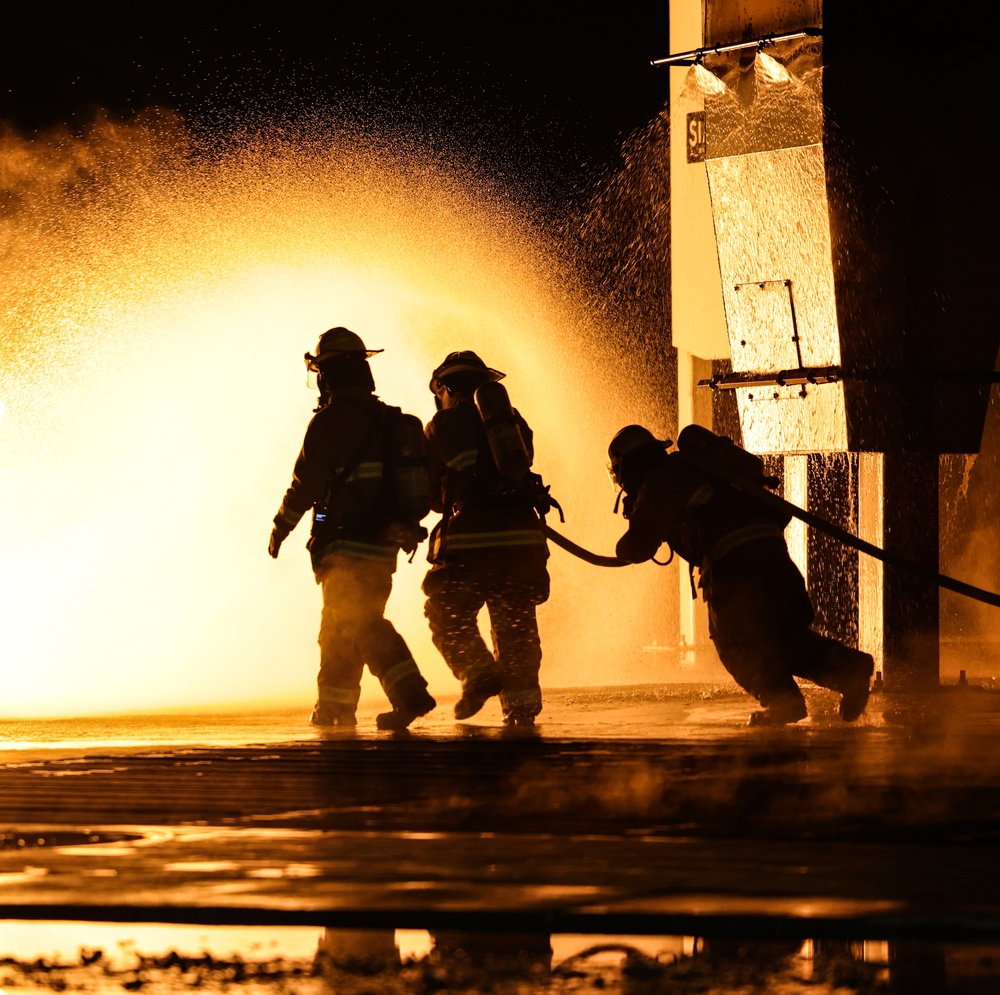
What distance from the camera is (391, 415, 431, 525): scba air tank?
7965 mm

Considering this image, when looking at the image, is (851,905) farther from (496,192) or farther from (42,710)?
(496,192)

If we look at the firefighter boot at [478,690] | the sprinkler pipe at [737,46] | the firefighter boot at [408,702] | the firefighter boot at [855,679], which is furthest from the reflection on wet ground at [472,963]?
the sprinkler pipe at [737,46]

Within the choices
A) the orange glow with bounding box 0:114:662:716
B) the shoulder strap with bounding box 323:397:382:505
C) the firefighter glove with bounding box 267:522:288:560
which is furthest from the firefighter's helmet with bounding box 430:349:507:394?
the orange glow with bounding box 0:114:662:716

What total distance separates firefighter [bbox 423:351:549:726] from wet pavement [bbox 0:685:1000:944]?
22 cm

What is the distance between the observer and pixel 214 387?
1339 centimetres

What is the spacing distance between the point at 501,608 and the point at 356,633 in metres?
0.59

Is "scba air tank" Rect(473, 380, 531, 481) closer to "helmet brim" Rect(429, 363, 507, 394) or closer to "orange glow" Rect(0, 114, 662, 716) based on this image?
"helmet brim" Rect(429, 363, 507, 394)

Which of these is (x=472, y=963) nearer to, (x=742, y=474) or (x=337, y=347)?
(x=742, y=474)

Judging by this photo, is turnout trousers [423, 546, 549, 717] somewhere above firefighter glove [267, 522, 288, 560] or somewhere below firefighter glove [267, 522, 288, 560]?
below

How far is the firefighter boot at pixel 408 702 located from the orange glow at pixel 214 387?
251 centimetres

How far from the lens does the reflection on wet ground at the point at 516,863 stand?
3.35 m

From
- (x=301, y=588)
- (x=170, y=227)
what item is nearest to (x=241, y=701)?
(x=301, y=588)

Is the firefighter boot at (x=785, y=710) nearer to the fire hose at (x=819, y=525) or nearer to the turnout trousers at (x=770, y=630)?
the turnout trousers at (x=770, y=630)

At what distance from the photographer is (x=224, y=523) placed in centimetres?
1289
